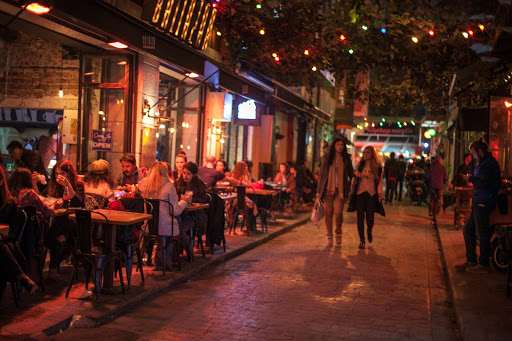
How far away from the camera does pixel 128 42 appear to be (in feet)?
35.2

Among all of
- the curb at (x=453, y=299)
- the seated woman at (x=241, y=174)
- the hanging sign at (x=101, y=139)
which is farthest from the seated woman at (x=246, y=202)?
the curb at (x=453, y=299)

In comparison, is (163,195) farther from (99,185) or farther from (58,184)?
(58,184)

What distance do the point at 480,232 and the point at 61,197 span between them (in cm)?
607

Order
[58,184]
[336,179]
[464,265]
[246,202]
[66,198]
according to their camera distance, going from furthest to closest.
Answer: [246,202] < [336,179] < [464,265] < [58,184] < [66,198]

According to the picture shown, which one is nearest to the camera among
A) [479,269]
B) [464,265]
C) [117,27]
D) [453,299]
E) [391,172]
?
[453,299]

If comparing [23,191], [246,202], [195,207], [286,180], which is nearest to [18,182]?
[23,191]

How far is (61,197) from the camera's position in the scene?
7754 mm

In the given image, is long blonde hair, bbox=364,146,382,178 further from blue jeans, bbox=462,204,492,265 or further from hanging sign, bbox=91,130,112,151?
hanging sign, bbox=91,130,112,151

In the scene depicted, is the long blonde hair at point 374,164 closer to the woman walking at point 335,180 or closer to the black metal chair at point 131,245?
the woman walking at point 335,180

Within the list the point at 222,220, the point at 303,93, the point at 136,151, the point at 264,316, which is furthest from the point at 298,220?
the point at 303,93

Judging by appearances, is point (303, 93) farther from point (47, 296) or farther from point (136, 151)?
point (47, 296)

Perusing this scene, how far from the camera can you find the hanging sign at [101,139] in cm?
1252

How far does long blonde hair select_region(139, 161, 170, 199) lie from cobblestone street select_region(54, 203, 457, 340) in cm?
135

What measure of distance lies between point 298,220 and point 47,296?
10.2 meters
